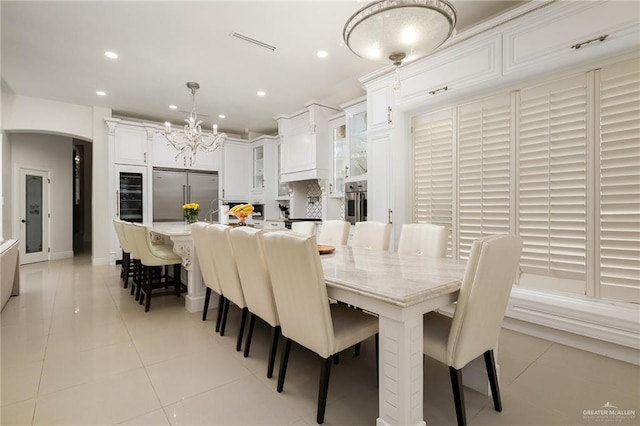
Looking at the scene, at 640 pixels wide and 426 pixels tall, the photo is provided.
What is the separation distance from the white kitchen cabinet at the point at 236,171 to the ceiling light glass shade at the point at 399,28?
17.4ft

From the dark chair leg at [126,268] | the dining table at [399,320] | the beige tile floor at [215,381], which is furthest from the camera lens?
the dark chair leg at [126,268]

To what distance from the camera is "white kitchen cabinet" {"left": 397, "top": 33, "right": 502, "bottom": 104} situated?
8.68ft

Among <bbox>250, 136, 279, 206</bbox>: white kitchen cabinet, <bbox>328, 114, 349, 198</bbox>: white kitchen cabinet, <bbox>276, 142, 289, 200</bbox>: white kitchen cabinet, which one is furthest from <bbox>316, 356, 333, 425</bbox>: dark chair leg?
<bbox>250, 136, 279, 206</bbox>: white kitchen cabinet

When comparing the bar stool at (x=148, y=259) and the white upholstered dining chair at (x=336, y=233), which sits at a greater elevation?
the white upholstered dining chair at (x=336, y=233)

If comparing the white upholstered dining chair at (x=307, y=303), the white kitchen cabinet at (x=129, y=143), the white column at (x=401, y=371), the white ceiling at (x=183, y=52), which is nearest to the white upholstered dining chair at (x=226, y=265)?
the white upholstered dining chair at (x=307, y=303)

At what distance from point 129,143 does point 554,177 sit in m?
6.23

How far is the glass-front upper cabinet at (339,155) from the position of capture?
478cm

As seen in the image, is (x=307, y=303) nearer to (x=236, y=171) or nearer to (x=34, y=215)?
(x=236, y=171)

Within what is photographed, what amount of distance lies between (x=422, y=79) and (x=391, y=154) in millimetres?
823

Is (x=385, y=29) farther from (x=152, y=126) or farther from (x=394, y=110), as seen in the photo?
(x=152, y=126)

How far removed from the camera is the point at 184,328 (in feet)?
8.71

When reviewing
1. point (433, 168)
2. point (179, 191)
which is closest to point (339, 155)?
point (433, 168)

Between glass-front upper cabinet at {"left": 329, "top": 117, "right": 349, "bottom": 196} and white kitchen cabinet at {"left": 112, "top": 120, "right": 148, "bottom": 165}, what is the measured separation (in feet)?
11.6

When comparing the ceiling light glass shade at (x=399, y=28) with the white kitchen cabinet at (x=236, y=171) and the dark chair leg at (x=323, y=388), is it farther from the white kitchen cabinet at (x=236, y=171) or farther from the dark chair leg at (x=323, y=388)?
the white kitchen cabinet at (x=236, y=171)
